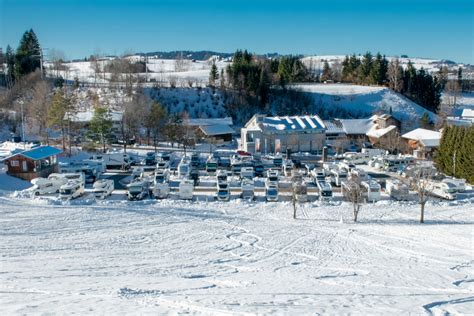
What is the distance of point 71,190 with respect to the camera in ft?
67.2

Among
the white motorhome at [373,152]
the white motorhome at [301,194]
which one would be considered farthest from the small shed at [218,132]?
the white motorhome at [301,194]

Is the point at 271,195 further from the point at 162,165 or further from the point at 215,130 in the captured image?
the point at 215,130

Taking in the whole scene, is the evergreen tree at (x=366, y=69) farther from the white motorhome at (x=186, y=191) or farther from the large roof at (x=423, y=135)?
the white motorhome at (x=186, y=191)

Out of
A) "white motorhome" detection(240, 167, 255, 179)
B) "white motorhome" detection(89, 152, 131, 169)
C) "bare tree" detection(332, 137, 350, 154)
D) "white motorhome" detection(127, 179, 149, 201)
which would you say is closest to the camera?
"white motorhome" detection(127, 179, 149, 201)

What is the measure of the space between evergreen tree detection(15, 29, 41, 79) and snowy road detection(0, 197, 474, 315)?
1448 inches

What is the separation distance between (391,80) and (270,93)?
63.7ft

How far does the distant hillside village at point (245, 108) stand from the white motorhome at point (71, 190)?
41.0ft

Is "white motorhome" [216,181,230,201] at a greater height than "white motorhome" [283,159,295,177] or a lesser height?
lesser

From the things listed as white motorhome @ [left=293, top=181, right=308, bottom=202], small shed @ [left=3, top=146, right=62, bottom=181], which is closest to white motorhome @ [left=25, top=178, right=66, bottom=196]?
small shed @ [left=3, top=146, right=62, bottom=181]

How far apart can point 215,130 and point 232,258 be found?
28.5 metres

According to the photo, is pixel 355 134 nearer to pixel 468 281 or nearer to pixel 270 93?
pixel 270 93

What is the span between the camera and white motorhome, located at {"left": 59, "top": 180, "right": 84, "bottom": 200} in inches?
797

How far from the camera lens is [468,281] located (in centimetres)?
1014

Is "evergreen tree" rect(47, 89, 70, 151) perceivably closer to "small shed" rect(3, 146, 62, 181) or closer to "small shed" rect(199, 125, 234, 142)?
"small shed" rect(3, 146, 62, 181)
